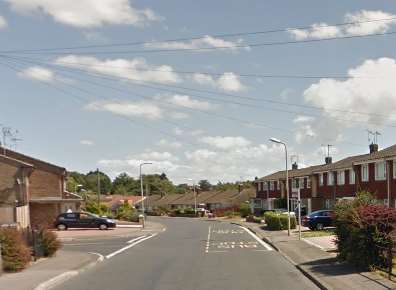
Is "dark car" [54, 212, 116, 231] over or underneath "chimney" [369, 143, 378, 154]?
underneath

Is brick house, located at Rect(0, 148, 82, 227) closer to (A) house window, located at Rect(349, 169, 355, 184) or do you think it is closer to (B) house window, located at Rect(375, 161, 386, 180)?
(A) house window, located at Rect(349, 169, 355, 184)

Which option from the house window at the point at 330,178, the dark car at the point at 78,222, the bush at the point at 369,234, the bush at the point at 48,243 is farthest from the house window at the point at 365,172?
the bush at the point at 369,234

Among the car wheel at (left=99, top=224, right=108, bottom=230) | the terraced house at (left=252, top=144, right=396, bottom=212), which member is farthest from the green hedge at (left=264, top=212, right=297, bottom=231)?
the car wheel at (left=99, top=224, right=108, bottom=230)

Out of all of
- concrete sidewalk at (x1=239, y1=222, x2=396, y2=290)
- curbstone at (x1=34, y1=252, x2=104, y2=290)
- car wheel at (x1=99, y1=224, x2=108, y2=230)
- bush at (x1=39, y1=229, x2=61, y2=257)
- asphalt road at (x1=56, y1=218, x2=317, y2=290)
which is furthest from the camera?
car wheel at (x1=99, y1=224, x2=108, y2=230)

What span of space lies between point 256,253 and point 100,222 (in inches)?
1208

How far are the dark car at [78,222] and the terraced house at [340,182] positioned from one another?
58.2ft

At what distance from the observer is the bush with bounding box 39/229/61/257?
26267 mm

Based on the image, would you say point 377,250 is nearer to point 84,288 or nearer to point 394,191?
point 84,288

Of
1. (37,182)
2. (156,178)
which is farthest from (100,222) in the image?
(156,178)

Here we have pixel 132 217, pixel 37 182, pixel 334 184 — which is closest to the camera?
pixel 37 182

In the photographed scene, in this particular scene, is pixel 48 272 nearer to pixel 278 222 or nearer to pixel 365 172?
pixel 278 222

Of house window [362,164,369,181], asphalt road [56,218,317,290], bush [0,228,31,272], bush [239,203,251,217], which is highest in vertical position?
house window [362,164,369,181]

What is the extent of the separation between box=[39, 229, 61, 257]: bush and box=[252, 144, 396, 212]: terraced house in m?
14.1

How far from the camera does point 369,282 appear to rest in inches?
609
